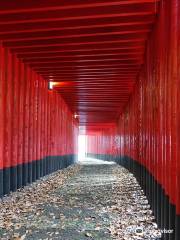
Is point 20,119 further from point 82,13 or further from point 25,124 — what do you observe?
point 82,13

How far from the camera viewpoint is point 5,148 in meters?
10.1

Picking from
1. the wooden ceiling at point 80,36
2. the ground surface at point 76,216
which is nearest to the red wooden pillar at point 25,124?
the wooden ceiling at point 80,36

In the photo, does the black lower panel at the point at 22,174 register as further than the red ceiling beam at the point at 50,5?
Yes

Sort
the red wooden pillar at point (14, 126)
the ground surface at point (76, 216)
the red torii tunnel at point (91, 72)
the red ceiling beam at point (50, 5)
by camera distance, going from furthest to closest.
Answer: the red wooden pillar at point (14, 126) < the red ceiling beam at point (50, 5) < the ground surface at point (76, 216) < the red torii tunnel at point (91, 72)

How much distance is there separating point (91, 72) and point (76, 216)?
772 cm

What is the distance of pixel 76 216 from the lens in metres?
7.05

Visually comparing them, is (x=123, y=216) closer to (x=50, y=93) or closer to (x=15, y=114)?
(x=15, y=114)

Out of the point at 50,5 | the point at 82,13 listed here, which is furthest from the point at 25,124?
the point at 50,5

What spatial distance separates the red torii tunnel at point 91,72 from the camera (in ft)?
17.5

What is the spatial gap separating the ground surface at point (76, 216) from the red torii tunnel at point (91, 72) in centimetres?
44

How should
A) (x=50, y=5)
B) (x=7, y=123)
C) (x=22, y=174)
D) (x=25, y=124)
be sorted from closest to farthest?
(x=50, y=5) < (x=7, y=123) < (x=22, y=174) < (x=25, y=124)

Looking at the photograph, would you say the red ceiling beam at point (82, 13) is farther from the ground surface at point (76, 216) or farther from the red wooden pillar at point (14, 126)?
the ground surface at point (76, 216)

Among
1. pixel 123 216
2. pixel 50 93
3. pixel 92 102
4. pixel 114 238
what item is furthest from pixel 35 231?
pixel 92 102

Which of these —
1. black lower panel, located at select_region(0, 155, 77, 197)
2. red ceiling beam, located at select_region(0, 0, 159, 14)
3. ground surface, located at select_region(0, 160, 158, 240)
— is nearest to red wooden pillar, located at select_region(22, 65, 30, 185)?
black lower panel, located at select_region(0, 155, 77, 197)
